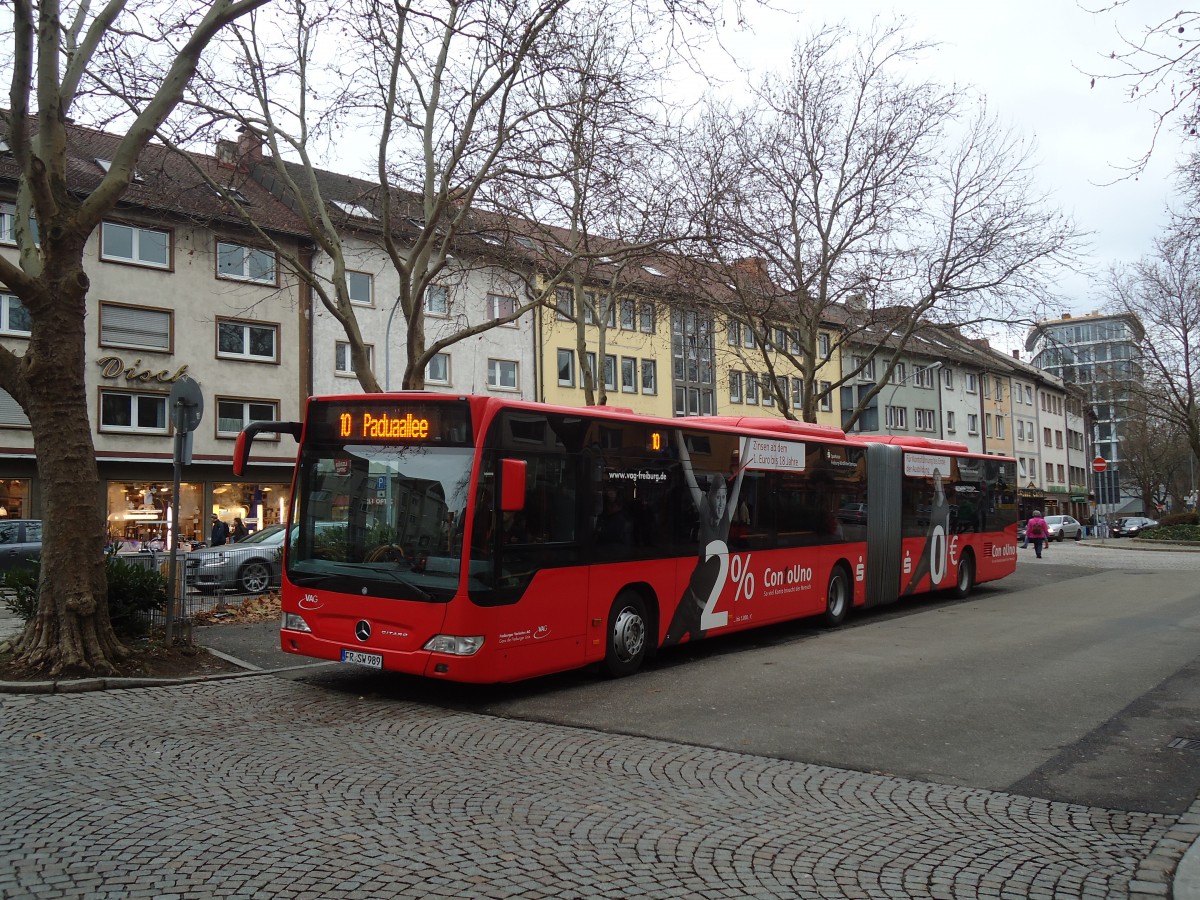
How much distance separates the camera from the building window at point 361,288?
1478 inches

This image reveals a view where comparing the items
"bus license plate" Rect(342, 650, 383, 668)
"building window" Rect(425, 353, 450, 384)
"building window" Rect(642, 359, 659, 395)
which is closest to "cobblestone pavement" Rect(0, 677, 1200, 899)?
"bus license plate" Rect(342, 650, 383, 668)

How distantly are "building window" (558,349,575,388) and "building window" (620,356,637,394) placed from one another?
295cm

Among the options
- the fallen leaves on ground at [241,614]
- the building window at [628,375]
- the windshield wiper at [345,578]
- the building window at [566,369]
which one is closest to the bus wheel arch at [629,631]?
the windshield wiper at [345,578]

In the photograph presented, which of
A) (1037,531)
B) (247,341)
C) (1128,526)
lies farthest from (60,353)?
(1128,526)

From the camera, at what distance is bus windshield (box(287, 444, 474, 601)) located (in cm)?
873

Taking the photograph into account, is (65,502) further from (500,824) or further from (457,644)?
(500,824)

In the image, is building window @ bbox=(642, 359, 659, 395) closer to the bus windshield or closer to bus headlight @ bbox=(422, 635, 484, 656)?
the bus windshield

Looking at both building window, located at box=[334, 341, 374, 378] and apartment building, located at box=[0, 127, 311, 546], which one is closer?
apartment building, located at box=[0, 127, 311, 546]

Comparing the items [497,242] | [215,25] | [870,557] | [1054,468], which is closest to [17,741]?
[215,25]

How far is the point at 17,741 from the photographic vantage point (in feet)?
23.4

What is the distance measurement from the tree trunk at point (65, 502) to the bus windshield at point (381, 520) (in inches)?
77.8

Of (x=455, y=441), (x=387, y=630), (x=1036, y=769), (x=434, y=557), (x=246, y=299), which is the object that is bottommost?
(x=1036, y=769)

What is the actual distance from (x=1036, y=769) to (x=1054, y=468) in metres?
86.8

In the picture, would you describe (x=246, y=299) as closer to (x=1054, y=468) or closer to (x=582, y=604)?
(x=582, y=604)
